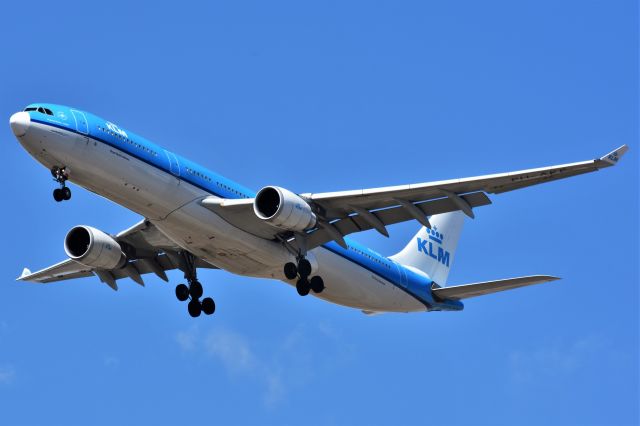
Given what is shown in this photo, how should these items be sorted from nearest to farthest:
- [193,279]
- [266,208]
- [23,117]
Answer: [23,117]
[266,208]
[193,279]

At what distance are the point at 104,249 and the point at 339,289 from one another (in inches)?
338

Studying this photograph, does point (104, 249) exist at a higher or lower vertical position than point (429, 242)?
lower

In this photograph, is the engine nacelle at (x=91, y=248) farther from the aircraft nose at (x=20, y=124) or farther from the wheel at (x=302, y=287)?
the aircraft nose at (x=20, y=124)

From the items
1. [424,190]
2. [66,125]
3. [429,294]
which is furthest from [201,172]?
[429,294]

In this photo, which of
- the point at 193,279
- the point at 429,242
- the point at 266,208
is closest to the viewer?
the point at 266,208

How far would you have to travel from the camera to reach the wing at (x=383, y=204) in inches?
1364

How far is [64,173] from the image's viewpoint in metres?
34.4

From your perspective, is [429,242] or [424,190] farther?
[429,242]

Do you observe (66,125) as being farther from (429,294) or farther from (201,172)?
(429,294)

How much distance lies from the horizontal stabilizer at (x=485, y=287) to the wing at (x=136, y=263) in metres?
9.09

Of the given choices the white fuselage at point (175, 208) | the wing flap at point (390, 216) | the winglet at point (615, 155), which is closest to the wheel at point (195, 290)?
the white fuselage at point (175, 208)

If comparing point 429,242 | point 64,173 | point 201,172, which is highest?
point 429,242

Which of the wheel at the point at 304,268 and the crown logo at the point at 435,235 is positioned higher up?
the crown logo at the point at 435,235

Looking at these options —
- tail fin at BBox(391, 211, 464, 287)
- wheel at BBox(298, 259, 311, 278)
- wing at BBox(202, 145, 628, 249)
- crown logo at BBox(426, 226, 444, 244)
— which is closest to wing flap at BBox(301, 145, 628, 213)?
wing at BBox(202, 145, 628, 249)
